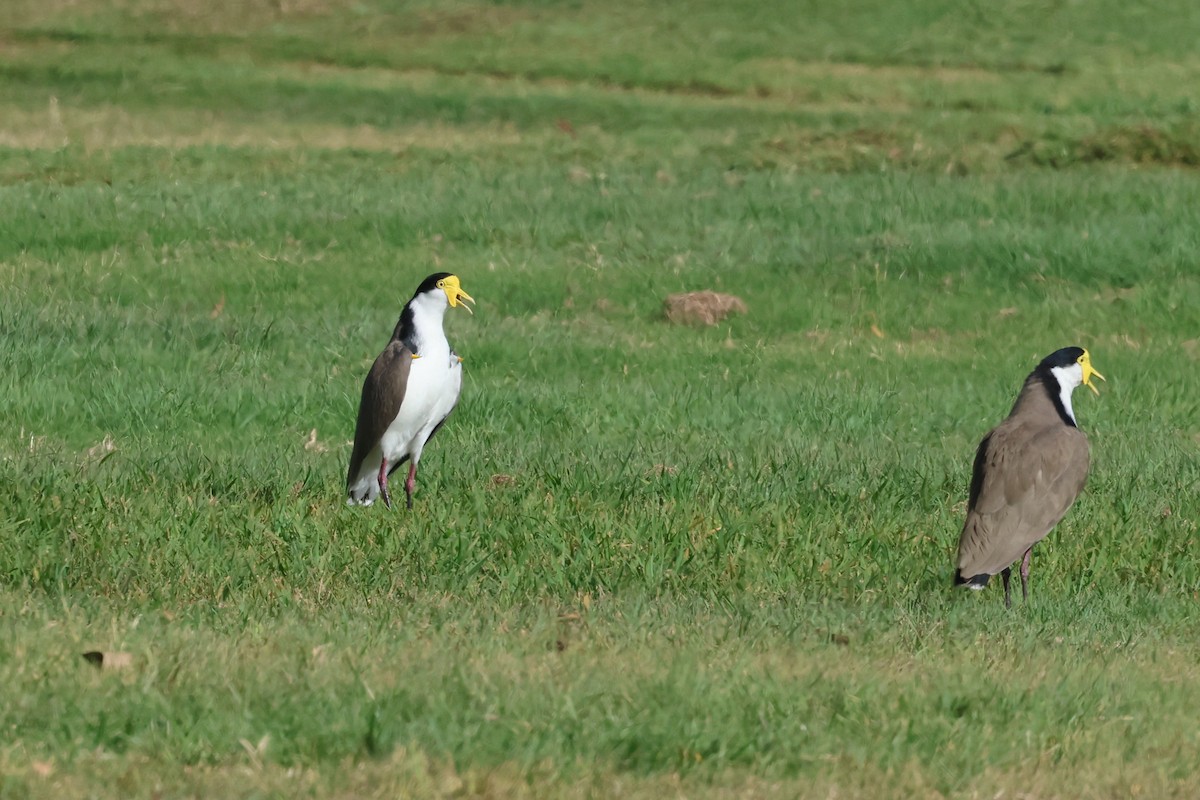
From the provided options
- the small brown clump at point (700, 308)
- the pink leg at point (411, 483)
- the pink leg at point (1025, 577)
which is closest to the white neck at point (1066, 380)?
the pink leg at point (1025, 577)

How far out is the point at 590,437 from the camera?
1218cm

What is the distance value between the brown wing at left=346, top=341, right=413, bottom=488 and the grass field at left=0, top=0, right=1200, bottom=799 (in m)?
0.28

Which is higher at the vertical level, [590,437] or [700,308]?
[700,308]

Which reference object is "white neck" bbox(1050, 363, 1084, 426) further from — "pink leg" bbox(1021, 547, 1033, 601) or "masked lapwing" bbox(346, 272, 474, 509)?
"masked lapwing" bbox(346, 272, 474, 509)

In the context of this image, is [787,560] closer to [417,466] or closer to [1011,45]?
[417,466]

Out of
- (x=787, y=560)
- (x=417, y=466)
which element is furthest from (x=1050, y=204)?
(x=787, y=560)

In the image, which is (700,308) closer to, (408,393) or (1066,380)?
(408,393)

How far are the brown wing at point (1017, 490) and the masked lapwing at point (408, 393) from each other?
2.93 m

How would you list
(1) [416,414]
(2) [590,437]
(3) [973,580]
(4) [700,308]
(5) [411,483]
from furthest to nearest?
1. (4) [700,308]
2. (2) [590,437]
3. (5) [411,483]
4. (1) [416,414]
5. (3) [973,580]

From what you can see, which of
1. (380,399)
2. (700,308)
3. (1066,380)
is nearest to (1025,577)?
(1066,380)

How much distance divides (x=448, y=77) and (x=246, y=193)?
12337 millimetres

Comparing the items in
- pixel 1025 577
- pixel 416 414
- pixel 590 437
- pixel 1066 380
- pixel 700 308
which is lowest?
pixel 590 437

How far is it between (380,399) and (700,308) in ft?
21.1

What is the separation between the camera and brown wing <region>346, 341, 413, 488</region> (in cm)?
1011
